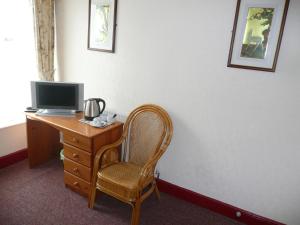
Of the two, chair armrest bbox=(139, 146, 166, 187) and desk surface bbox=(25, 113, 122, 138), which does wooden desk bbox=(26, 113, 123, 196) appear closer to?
desk surface bbox=(25, 113, 122, 138)

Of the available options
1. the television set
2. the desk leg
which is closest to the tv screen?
the television set

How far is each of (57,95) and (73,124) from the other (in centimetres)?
44

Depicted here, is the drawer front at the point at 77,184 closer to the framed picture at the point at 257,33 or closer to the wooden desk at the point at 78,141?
the wooden desk at the point at 78,141

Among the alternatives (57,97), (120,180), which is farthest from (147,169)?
(57,97)

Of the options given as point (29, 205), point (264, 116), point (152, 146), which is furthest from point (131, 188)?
point (264, 116)

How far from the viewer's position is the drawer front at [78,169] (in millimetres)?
2059

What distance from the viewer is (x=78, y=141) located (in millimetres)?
2025

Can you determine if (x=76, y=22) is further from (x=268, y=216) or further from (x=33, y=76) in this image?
(x=268, y=216)

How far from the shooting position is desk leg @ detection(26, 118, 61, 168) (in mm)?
2504

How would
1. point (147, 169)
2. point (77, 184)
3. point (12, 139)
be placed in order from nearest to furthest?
point (147, 169)
point (77, 184)
point (12, 139)

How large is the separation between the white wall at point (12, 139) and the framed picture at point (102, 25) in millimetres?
1288

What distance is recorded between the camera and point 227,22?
1781mm

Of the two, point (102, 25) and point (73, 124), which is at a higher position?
point (102, 25)

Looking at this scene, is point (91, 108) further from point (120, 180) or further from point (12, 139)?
point (12, 139)
